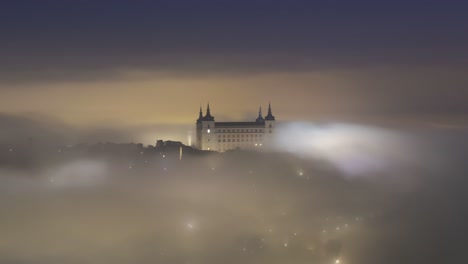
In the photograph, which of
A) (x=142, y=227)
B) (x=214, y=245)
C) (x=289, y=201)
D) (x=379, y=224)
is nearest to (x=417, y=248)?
(x=379, y=224)

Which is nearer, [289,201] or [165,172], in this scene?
[289,201]

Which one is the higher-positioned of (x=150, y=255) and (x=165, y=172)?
(x=165, y=172)

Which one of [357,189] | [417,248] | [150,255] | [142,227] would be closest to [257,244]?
[150,255]

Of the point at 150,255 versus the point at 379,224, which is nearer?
the point at 150,255

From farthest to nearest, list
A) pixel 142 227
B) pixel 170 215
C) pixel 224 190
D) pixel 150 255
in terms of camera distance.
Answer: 1. pixel 224 190
2. pixel 170 215
3. pixel 142 227
4. pixel 150 255

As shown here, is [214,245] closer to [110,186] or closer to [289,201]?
[289,201]

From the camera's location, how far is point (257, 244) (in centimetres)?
3447

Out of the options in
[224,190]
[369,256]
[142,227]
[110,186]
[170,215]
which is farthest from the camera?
[110,186]

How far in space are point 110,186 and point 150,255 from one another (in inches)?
926

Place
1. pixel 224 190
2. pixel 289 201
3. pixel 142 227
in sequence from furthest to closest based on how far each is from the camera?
pixel 224 190, pixel 289 201, pixel 142 227

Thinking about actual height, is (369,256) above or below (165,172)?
below

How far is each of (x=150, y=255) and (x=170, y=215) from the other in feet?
33.7

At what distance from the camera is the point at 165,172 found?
57938 millimetres

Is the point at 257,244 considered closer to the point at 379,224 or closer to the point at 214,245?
the point at 214,245
